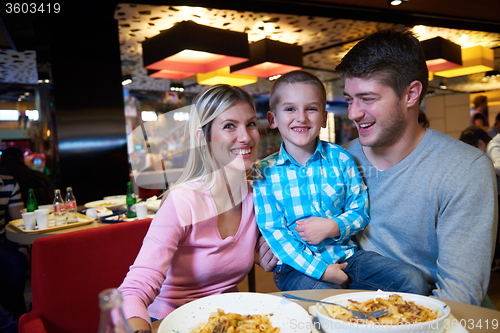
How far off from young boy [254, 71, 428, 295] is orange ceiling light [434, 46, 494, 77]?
6.70 m

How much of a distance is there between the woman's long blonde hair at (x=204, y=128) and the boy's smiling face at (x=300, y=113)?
279mm

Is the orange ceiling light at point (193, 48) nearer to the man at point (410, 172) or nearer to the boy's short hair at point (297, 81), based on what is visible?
the boy's short hair at point (297, 81)

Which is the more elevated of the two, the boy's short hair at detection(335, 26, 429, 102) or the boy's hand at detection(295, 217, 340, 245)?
the boy's short hair at detection(335, 26, 429, 102)

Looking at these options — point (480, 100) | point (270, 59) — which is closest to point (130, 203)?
point (270, 59)

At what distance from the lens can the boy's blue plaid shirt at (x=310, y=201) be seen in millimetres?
1436

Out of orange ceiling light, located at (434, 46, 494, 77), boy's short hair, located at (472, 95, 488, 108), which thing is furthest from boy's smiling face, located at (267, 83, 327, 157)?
orange ceiling light, located at (434, 46, 494, 77)

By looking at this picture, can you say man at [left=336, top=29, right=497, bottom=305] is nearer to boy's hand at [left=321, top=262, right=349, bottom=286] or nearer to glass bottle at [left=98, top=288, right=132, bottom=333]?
boy's hand at [left=321, top=262, right=349, bottom=286]

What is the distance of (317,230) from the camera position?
1360 mm

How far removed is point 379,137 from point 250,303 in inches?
35.5

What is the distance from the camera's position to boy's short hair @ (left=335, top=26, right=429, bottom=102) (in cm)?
142

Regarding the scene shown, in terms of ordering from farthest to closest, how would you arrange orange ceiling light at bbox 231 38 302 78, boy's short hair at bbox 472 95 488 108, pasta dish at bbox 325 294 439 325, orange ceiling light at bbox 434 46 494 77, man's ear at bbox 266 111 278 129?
orange ceiling light at bbox 434 46 494 77 → boy's short hair at bbox 472 95 488 108 → orange ceiling light at bbox 231 38 302 78 → man's ear at bbox 266 111 278 129 → pasta dish at bbox 325 294 439 325

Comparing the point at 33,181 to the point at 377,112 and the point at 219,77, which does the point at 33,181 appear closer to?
the point at 219,77

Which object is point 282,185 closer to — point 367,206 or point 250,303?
point 367,206

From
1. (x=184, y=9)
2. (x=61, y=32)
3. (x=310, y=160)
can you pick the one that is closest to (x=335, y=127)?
(x=184, y=9)
